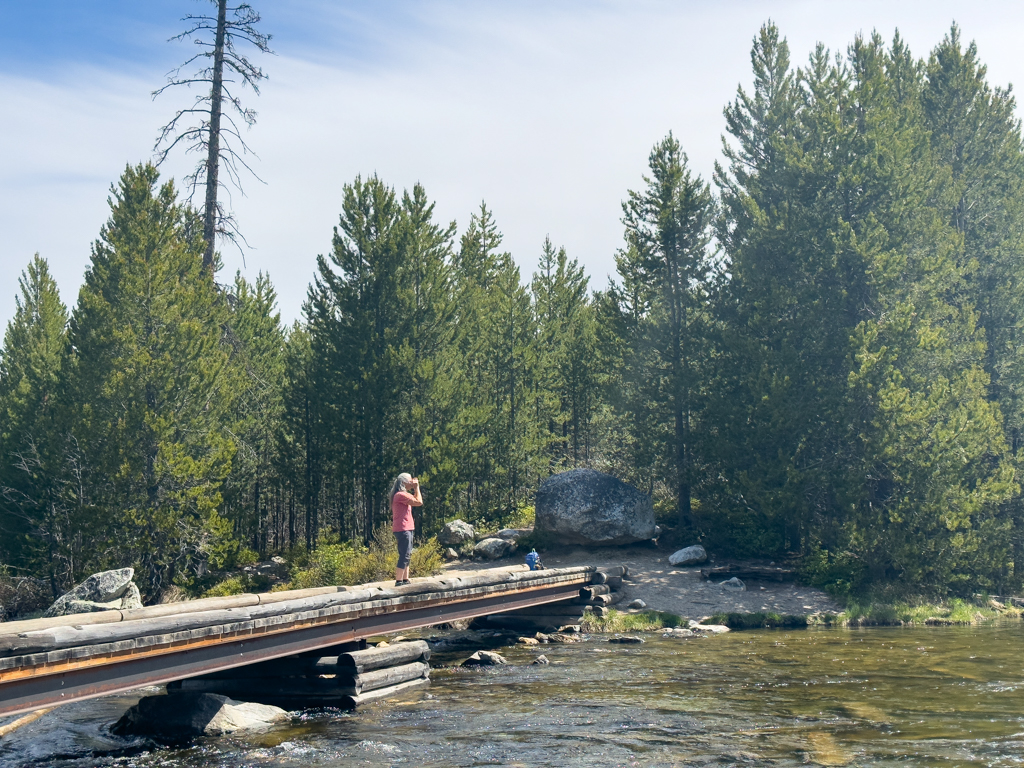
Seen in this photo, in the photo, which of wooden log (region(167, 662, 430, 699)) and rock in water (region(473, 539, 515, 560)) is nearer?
wooden log (region(167, 662, 430, 699))

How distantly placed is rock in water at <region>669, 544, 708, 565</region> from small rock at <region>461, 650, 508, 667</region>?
1165cm

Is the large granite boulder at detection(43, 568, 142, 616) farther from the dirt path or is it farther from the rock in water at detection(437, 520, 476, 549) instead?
the rock in water at detection(437, 520, 476, 549)

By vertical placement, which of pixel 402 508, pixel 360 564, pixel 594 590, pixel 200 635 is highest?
pixel 402 508

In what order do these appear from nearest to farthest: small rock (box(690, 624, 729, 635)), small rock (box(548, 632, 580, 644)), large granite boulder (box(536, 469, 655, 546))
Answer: small rock (box(548, 632, 580, 644)) → small rock (box(690, 624, 729, 635)) → large granite boulder (box(536, 469, 655, 546))

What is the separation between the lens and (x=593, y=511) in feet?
95.1

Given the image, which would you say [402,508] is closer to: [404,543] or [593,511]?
[404,543]

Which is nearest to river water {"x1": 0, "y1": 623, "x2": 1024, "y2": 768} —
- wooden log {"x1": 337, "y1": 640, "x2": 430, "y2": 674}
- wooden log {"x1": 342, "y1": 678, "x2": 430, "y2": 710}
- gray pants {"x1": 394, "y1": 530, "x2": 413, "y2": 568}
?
wooden log {"x1": 342, "y1": 678, "x2": 430, "y2": 710}

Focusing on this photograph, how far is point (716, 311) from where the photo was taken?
99.9 feet

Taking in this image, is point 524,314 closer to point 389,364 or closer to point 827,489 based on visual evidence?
point 389,364

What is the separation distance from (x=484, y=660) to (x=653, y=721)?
20.2ft

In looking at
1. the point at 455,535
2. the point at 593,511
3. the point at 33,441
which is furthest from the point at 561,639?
the point at 33,441

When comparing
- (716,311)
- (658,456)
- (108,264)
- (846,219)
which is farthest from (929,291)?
(108,264)

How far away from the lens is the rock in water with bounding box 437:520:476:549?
31016 mm

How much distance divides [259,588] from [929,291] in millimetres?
23559
